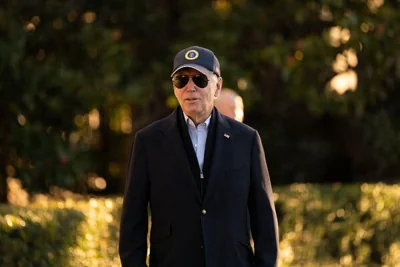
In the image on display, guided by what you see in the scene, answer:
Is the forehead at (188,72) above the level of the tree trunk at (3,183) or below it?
above

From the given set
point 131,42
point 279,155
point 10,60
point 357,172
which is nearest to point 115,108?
point 131,42

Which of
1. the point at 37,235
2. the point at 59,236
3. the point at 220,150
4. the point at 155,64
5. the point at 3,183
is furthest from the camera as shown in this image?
the point at 155,64

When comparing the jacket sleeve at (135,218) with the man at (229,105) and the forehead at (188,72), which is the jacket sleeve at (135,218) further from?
the man at (229,105)

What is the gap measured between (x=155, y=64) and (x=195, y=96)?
668cm

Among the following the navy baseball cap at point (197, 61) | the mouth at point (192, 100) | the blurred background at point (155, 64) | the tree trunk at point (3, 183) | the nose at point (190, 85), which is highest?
the blurred background at point (155, 64)

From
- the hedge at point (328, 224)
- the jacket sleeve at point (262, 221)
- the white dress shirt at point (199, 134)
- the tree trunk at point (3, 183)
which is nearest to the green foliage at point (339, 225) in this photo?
the hedge at point (328, 224)

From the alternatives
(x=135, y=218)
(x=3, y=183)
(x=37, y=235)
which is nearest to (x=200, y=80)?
(x=135, y=218)

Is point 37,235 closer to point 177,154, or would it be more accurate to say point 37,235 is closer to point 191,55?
point 177,154

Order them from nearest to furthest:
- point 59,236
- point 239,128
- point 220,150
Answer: point 220,150 → point 239,128 → point 59,236

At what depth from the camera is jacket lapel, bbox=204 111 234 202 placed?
4.41 metres

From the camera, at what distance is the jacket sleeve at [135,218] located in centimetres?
443

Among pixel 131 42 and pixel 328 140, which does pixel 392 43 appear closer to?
pixel 131 42

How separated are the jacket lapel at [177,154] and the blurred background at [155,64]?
16.8ft

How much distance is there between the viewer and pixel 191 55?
4.41 metres
